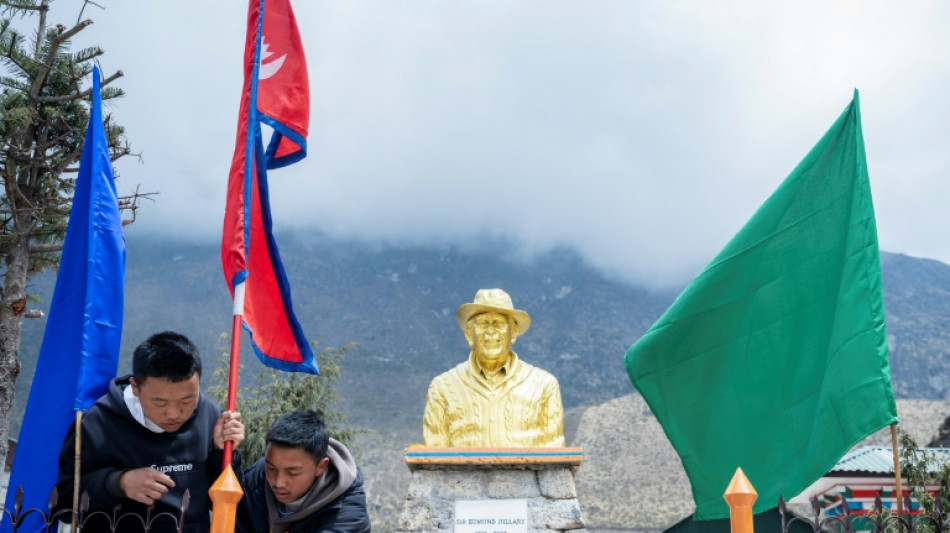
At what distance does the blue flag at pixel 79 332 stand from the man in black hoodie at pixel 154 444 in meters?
0.50

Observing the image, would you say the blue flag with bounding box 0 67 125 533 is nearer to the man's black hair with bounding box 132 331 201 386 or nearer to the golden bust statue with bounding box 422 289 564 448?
the man's black hair with bounding box 132 331 201 386

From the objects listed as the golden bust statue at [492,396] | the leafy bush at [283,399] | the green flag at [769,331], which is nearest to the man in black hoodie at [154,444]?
the green flag at [769,331]

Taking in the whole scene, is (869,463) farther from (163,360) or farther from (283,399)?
(163,360)

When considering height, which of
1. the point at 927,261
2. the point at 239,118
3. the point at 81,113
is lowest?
the point at 239,118

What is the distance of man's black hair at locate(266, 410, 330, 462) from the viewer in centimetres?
419

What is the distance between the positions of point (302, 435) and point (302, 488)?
26 cm

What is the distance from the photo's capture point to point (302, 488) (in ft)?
14.0

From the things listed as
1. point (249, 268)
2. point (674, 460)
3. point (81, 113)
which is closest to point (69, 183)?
point (81, 113)

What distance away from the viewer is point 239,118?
5.82 metres

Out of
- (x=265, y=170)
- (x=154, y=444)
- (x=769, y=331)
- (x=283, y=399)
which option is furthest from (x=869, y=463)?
(x=154, y=444)

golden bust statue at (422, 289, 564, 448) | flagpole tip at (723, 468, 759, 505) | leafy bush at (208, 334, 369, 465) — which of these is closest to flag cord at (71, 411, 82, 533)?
flagpole tip at (723, 468, 759, 505)

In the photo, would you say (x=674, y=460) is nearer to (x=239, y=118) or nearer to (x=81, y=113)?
(x=81, y=113)

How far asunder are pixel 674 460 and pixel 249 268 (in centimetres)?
3713

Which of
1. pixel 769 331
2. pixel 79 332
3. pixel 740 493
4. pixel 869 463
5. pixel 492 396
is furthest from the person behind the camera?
pixel 869 463
